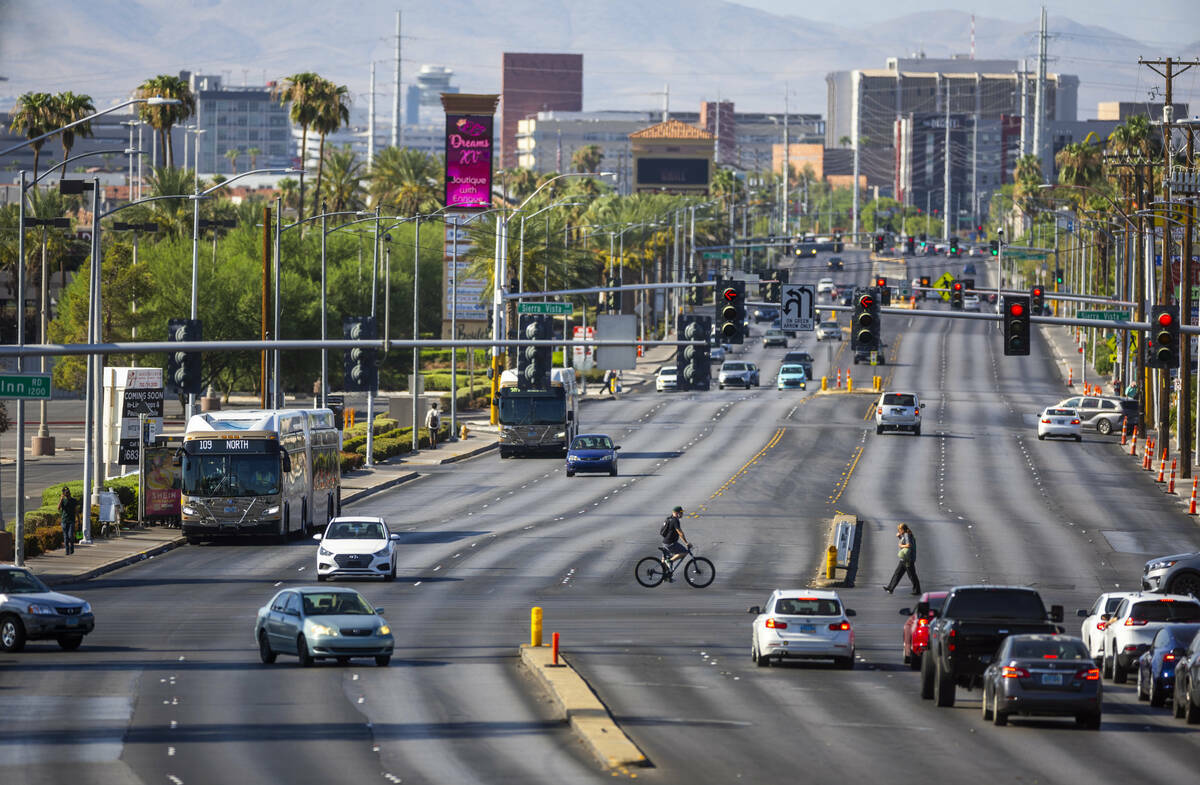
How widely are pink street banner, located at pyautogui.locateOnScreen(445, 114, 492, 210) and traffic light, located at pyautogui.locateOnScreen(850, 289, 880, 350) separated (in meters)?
71.7

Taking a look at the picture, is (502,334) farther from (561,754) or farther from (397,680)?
(561,754)

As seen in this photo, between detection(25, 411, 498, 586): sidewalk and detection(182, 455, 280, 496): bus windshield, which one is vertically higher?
detection(182, 455, 280, 496): bus windshield

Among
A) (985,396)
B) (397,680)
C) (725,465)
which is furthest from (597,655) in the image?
(985,396)

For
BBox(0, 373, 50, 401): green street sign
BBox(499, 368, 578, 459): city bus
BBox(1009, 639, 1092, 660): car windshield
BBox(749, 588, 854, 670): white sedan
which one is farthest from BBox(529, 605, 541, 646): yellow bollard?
BBox(499, 368, 578, 459): city bus

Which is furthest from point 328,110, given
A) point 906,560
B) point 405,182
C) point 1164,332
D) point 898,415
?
point 1164,332

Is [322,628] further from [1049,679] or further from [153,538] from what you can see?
[153,538]

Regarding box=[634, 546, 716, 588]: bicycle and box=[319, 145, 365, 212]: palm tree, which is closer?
box=[634, 546, 716, 588]: bicycle

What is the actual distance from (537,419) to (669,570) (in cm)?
3532

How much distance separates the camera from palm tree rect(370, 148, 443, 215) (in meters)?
144

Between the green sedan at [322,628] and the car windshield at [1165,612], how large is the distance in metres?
12.2

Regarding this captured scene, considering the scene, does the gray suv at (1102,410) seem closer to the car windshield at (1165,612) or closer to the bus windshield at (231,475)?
the bus windshield at (231,475)

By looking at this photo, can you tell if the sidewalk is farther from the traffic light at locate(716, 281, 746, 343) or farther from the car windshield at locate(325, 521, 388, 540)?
the traffic light at locate(716, 281, 746, 343)

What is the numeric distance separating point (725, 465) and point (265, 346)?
4118 cm

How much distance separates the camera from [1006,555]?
2028 inches
